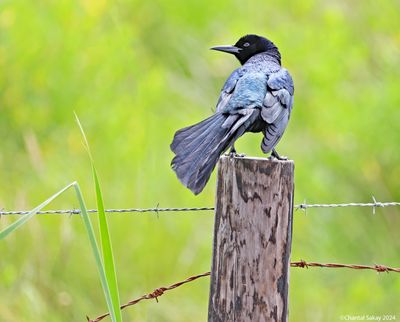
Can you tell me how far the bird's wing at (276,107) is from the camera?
4449 mm

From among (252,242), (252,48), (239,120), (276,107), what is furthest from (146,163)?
(252,242)

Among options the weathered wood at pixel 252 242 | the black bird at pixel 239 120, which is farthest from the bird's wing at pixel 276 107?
the weathered wood at pixel 252 242

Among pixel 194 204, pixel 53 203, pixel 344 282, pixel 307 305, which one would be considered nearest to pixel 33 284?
pixel 53 203

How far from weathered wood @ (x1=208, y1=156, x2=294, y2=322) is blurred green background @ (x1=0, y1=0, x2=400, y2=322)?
2470mm

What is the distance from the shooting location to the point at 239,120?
438 cm

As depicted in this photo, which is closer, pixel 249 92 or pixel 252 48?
pixel 249 92

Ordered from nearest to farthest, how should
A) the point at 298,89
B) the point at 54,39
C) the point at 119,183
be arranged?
the point at 119,183
the point at 54,39
the point at 298,89

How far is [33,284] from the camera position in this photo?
623cm

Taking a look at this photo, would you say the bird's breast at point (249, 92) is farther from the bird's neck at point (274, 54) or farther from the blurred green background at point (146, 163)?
→ the blurred green background at point (146, 163)

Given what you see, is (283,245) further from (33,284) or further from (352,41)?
(352,41)

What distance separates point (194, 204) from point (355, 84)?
8.10ft

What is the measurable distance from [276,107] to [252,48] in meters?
0.88

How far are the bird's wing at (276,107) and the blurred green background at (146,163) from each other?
1973 millimetres

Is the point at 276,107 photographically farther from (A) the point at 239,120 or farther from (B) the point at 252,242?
(B) the point at 252,242
